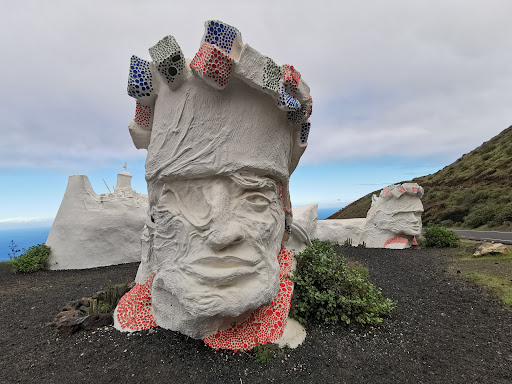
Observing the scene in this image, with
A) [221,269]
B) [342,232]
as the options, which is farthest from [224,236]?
[342,232]

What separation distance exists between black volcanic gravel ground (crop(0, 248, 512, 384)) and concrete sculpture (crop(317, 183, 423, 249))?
5226 mm

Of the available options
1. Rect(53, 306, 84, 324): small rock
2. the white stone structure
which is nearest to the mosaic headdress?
Rect(53, 306, 84, 324): small rock

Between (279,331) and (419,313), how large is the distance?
2149 millimetres

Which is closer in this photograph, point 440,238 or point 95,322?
point 95,322

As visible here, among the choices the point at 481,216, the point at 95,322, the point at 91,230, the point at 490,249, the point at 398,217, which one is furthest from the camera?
the point at 481,216

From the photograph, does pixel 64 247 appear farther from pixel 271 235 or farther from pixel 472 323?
pixel 472 323

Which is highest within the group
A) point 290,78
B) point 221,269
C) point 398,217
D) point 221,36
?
point 221,36

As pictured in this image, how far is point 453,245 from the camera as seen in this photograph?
28.5 feet

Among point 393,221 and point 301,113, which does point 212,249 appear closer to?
point 301,113

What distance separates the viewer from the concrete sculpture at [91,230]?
24.3 feet

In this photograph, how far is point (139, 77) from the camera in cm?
287

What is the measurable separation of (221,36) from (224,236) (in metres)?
1.74

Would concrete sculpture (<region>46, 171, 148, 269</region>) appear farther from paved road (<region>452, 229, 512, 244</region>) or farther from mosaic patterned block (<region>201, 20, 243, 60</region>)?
paved road (<region>452, 229, 512, 244</region>)

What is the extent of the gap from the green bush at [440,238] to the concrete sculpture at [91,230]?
29.3 feet
